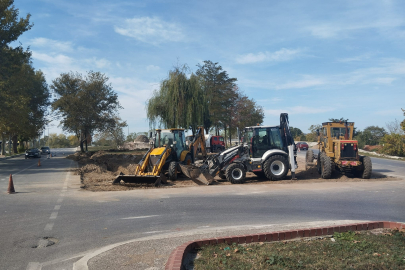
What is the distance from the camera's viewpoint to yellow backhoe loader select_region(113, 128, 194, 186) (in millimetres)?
15680

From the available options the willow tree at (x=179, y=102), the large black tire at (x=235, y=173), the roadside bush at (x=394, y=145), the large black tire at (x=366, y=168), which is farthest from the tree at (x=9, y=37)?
the roadside bush at (x=394, y=145)

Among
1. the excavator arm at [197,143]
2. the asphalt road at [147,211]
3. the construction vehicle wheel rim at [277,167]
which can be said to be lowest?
the asphalt road at [147,211]

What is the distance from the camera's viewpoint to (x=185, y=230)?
312 inches

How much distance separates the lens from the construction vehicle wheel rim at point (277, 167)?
55.0ft

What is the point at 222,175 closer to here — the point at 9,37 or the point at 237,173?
the point at 237,173

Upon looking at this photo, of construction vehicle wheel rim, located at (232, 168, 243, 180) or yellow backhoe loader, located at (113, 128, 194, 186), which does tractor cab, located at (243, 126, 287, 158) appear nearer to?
construction vehicle wheel rim, located at (232, 168, 243, 180)

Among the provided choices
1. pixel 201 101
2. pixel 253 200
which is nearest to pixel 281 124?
pixel 253 200

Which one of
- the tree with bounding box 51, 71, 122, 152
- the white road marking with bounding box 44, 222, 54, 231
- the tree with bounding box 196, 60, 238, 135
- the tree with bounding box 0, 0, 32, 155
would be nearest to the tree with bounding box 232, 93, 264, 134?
the tree with bounding box 196, 60, 238, 135

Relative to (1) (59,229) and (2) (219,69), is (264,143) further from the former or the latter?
(2) (219,69)

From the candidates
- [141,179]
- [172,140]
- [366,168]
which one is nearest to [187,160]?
[172,140]

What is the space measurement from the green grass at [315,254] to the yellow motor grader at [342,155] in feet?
35.0

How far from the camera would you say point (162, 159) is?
1656 cm

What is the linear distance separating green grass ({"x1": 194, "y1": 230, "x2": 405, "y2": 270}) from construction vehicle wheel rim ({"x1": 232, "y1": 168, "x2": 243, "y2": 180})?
9683mm

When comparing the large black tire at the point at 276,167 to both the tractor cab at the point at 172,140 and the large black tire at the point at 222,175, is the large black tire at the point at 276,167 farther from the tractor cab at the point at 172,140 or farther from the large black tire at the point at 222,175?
the tractor cab at the point at 172,140
